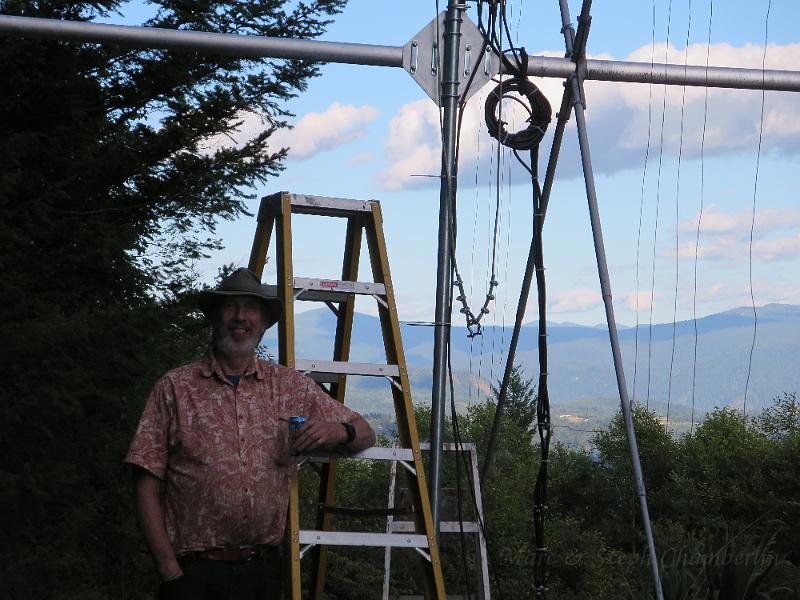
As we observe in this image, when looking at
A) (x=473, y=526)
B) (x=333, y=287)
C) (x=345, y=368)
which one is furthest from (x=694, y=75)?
(x=473, y=526)

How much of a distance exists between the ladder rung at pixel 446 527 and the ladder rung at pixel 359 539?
0.87 metres

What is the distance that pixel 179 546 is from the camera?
3.47 metres

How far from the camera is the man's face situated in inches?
140

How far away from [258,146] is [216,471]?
28.5ft

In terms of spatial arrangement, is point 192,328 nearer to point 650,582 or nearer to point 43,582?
point 43,582

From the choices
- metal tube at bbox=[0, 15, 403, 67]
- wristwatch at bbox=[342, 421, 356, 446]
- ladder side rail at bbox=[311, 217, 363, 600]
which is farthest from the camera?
metal tube at bbox=[0, 15, 403, 67]

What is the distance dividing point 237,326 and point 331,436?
17.6 inches

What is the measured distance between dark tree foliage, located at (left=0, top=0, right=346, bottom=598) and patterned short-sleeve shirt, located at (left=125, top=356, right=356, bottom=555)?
4.78 m

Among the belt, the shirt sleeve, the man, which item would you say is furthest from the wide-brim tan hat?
the belt

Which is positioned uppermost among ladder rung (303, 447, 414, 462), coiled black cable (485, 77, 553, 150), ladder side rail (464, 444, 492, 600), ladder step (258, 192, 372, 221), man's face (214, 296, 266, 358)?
coiled black cable (485, 77, 553, 150)

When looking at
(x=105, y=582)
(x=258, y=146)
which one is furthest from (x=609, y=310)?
(x=105, y=582)

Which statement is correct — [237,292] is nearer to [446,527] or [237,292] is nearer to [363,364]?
[363,364]

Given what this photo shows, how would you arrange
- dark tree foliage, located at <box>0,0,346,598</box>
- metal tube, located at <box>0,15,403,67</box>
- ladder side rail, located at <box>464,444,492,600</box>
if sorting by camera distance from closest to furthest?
metal tube, located at <box>0,15,403,67</box>, ladder side rail, located at <box>464,444,492,600</box>, dark tree foliage, located at <box>0,0,346,598</box>

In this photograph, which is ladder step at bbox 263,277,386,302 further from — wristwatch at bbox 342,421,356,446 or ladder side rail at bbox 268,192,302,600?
wristwatch at bbox 342,421,356,446
